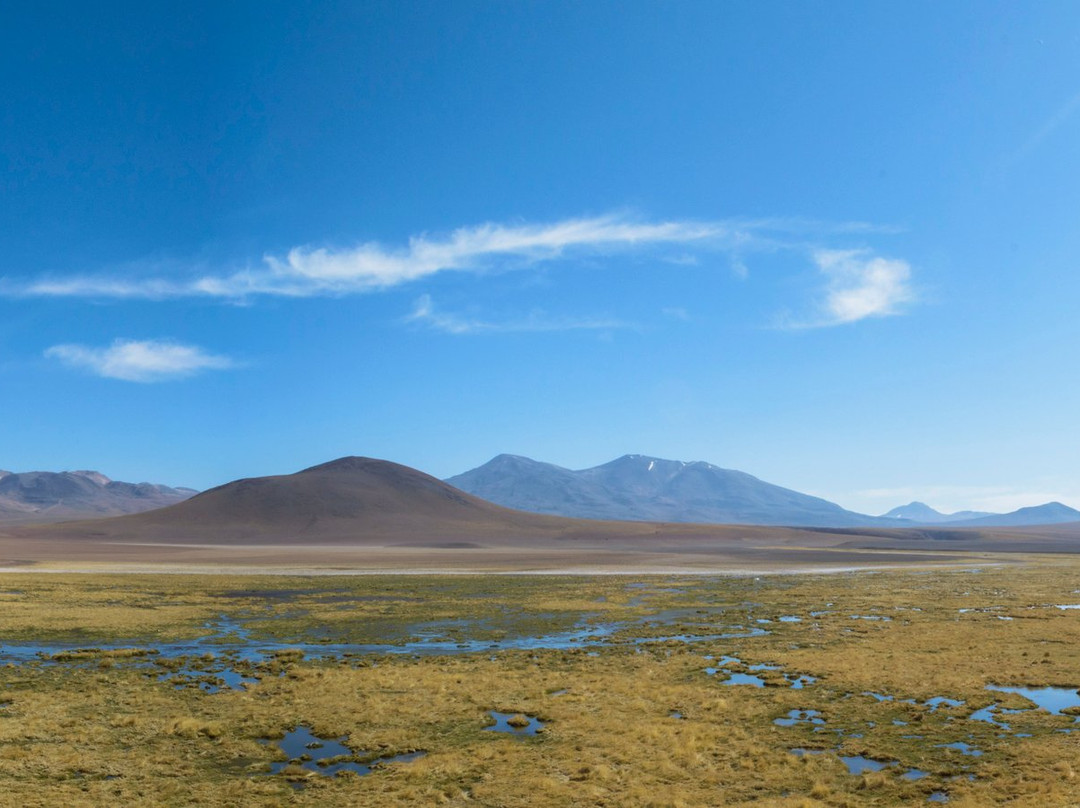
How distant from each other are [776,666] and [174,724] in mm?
20790

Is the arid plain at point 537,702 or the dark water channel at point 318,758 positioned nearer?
the arid plain at point 537,702

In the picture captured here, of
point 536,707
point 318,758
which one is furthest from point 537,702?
point 318,758

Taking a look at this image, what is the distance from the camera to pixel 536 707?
934 inches

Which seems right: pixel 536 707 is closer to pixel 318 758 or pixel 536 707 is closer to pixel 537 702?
pixel 537 702

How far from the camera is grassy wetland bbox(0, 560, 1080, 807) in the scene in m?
17.1

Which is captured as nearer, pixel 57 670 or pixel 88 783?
pixel 88 783

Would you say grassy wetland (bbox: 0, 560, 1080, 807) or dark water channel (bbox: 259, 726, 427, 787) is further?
dark water channel (bbox: 259, 726, 427, 787)

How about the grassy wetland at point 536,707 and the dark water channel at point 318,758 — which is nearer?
the grassy wetland at point 536,707

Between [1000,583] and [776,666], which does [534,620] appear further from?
[1000,583]

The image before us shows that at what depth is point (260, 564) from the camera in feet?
338

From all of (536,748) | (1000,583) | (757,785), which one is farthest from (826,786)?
(1000,583)

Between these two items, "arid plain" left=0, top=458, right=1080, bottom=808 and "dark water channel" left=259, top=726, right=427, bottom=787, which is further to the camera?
"dark water channel" left=259, top=726, right=427, bottom=787

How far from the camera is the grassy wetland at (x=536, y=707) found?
1708 centimetres

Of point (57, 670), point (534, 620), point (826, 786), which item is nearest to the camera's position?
point (826, 786)
